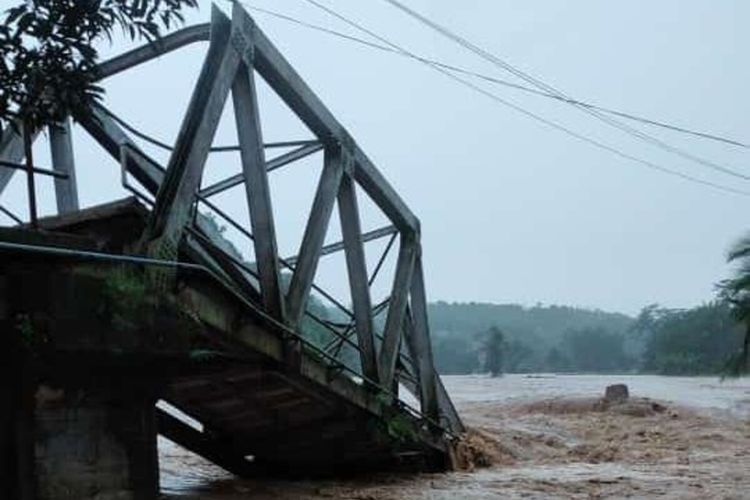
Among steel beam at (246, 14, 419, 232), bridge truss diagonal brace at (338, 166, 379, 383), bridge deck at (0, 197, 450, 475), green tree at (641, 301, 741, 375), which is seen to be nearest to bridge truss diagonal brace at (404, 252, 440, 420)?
bridge deck at (0, 197, 450, 475)

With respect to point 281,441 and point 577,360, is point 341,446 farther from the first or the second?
point 577,360

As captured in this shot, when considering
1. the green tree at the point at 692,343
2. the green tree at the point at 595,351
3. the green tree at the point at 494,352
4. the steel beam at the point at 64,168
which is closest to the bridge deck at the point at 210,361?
the steel beam at the point at 64,168

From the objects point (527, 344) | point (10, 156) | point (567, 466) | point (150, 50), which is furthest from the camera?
point (527, 344)

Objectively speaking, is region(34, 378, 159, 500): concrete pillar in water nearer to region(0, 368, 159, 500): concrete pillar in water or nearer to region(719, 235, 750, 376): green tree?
region(0, 368, 159, 500): concrete pillar in water

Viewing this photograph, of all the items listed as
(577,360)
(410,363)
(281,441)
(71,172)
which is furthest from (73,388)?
(577,360)

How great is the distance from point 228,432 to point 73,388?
616cm

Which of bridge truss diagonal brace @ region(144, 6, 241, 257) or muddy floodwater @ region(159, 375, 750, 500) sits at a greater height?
bridge truss diagonal brace @ region(144, 6, 241, 257)

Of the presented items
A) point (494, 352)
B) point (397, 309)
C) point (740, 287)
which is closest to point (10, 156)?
point (397, 309)

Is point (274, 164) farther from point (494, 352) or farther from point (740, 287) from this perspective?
point (494, 352)

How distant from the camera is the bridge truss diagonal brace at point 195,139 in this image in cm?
737

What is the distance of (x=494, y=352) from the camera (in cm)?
7394

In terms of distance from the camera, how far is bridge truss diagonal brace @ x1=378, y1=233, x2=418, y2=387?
38.2ft

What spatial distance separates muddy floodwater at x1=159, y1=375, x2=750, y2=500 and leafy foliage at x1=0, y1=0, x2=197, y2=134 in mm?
7568

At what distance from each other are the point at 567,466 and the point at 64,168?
8990mm
